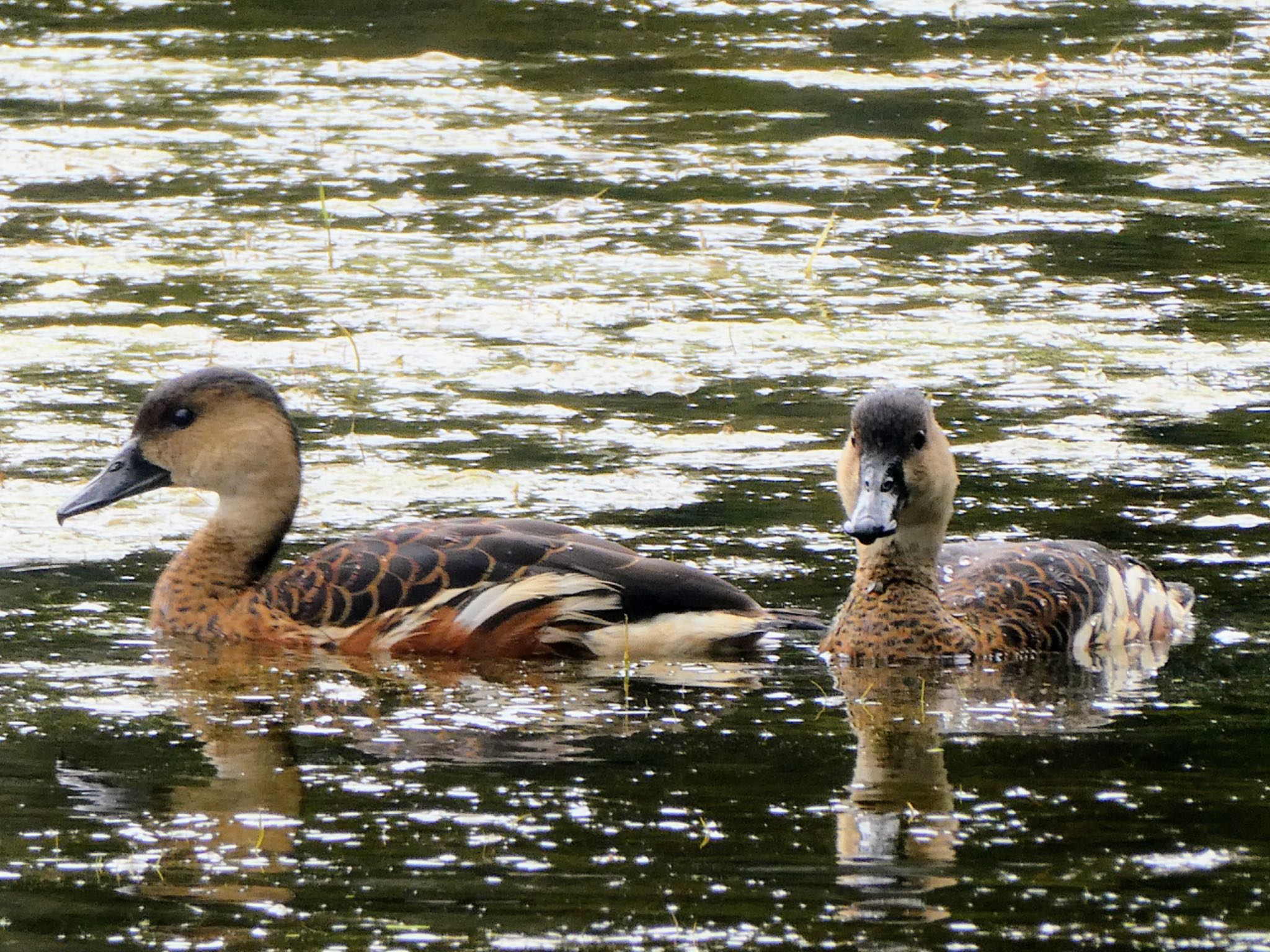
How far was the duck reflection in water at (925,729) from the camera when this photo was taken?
5488mm

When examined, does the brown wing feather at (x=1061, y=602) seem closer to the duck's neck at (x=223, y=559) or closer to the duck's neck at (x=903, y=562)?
the duck's neck at (x=903, y=562)

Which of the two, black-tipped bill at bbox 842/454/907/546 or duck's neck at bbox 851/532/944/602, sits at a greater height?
black-tipped bill at bbox 842/454/907/546

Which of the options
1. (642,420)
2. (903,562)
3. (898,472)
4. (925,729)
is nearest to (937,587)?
(903,562)

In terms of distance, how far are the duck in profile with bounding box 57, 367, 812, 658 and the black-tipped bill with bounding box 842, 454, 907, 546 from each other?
43 cm

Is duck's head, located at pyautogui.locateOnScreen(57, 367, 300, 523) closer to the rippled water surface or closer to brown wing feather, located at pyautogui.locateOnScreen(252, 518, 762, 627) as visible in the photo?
the rippled water surface

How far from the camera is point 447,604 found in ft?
25.2

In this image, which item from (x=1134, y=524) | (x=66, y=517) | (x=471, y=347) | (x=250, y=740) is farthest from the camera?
(x=471, y=347)

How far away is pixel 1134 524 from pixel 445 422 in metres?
3.11

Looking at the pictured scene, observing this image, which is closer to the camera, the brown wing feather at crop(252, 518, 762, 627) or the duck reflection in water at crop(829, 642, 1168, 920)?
the duck reflection in water at crop(829, 642, 1168, 920)

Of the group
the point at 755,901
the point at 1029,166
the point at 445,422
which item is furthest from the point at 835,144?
the point at 755,901

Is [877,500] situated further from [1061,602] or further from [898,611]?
[1061,602]

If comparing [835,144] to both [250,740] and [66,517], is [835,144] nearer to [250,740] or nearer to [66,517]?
[66,517]

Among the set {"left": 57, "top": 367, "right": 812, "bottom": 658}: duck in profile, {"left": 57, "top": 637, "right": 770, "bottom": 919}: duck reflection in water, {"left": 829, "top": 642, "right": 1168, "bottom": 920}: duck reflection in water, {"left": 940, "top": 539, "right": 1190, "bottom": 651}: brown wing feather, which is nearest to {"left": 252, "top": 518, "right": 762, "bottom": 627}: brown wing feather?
{"left": 57, "top": 367, "right": 812, "bottom": 658}: duck in profile

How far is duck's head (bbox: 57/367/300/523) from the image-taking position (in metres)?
8.34
